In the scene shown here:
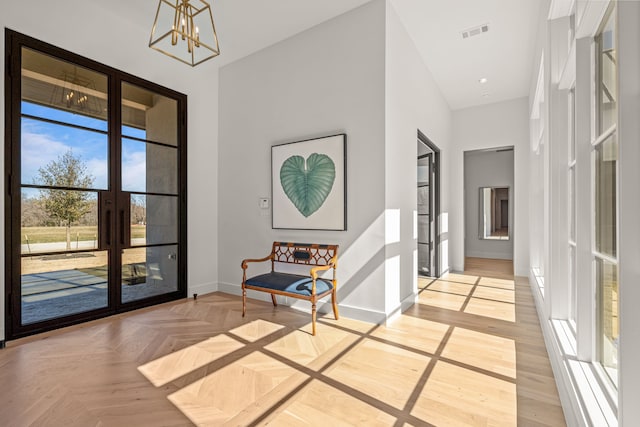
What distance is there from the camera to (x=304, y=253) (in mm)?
3734

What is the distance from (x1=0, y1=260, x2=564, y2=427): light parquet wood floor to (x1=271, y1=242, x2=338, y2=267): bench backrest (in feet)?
2.12

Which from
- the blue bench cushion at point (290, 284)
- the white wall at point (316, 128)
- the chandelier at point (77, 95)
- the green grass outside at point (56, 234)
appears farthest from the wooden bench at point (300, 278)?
the chandelier at point (77, 95)

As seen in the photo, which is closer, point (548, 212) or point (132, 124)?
point (548, 212)

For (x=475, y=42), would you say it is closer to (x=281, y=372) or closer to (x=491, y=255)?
(x=281, y=372)

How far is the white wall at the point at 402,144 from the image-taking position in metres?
3.37

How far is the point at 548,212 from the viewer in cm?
258

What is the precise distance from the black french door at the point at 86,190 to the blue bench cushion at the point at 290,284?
153cm

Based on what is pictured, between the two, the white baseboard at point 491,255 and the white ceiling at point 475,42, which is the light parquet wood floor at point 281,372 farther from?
the white baseboard at point 491,255

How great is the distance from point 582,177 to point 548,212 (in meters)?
0.89

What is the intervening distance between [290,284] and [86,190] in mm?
2414

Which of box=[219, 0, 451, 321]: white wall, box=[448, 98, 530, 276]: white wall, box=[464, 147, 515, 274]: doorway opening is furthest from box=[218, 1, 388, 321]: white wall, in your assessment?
box=[464, 147, 515, 274]: doorway opening

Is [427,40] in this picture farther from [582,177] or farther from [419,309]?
[419,309]

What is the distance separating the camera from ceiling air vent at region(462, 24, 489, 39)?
3797mm

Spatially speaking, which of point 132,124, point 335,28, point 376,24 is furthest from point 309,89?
point 132,124
